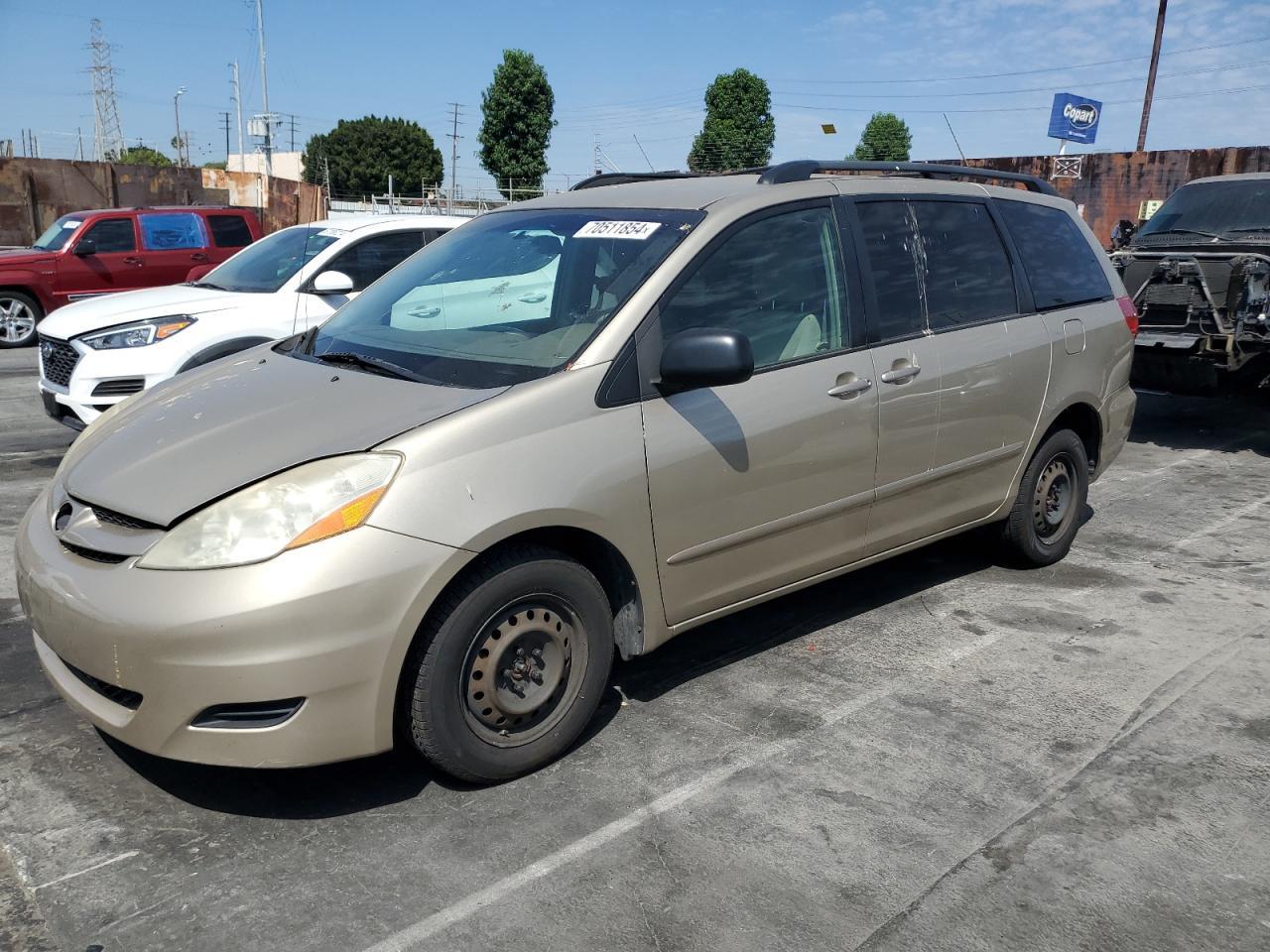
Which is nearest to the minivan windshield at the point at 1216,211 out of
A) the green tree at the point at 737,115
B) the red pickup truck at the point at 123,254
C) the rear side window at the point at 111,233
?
the red pickup truck at the point at 123,254

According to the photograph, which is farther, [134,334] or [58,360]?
[58,360]

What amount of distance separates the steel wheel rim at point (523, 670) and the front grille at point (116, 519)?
0.95 meters

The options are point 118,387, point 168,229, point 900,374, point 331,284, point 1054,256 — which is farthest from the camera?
point 168,229

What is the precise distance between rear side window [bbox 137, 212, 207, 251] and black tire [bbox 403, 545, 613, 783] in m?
12.5

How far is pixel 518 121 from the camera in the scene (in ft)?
200

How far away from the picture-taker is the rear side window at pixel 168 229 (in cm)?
1405

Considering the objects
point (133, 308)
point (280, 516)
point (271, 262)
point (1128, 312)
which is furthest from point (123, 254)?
point (280, 516)

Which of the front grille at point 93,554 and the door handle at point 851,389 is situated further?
the door handle at point 851,389

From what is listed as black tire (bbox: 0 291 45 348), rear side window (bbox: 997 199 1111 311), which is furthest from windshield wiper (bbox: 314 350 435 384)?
black tire (bbox: 0 291 45 348)

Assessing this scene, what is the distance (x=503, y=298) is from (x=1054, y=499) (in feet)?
9.80

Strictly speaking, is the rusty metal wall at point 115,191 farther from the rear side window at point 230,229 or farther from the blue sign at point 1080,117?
the blue sign at point 1080,117

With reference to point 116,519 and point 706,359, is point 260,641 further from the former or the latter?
point 706,359

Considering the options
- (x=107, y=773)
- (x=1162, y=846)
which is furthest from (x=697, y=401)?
(x=107, y=773)

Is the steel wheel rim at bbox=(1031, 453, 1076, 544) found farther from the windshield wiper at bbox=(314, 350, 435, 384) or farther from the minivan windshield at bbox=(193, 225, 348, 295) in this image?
the minivan windshield at bbox=(193, 225, 348, 295)
